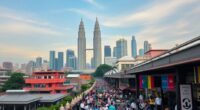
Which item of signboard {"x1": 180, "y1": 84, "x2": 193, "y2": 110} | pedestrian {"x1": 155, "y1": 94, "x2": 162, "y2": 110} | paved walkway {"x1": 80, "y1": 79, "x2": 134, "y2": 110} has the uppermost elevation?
signboard {"x1": 180, "y1": 84, "x2": 193, "y2": 110}

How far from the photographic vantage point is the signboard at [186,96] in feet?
44.0

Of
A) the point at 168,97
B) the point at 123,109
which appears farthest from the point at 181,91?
the point at 123,109

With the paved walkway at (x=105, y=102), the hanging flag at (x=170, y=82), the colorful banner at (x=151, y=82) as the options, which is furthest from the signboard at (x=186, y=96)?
the colorful banner at (x=151, y=82)

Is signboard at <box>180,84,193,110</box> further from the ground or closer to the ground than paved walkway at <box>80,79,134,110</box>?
further from the ground

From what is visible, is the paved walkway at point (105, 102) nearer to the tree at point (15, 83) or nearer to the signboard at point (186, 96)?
the signboard at point (186, 96)

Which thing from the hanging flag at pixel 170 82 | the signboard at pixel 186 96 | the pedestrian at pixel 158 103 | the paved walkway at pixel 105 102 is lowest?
the paved walkway at pixel 105 102

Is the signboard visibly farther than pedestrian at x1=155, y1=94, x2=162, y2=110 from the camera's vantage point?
No

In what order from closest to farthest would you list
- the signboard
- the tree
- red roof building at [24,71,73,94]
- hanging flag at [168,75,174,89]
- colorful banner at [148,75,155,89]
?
the signboard < hanging flag at [168,75,174,89] < colorful banner at [148,75,155,89] < red roof building at [24,71,73,94] < the tree

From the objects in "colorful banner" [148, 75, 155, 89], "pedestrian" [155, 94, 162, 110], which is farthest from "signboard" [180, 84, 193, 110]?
"colorful banner" [148, 75, 155, 89]

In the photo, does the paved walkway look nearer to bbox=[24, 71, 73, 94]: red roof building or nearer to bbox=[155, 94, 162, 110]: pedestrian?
bbox=[155, 94, 162, 110]: pedestrian

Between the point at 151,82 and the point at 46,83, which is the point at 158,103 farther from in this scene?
the point at 46,83

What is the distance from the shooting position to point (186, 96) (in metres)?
13.6

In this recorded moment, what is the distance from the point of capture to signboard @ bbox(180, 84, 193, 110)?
1340 cm

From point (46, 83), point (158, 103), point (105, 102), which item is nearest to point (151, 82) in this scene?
point (158, 103)
